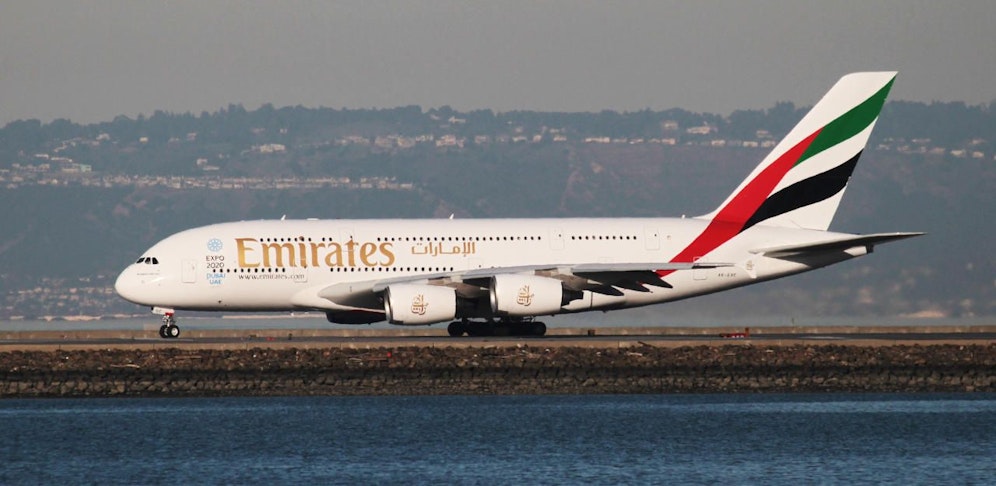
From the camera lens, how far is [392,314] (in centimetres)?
5016

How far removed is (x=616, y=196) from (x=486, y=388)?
144 metres

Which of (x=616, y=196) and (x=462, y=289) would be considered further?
(x=616, y=196)

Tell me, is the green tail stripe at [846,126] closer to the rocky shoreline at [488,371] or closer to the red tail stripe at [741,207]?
the red tail stripe at [741,207]

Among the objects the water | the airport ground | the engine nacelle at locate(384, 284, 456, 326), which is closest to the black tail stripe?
the airport ground

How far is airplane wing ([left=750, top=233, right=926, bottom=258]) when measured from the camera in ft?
169

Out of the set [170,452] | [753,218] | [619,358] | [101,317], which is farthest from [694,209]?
[170,452]

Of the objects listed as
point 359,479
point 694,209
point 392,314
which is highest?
point 694,209

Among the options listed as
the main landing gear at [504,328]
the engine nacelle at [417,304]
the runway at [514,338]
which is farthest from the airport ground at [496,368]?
the main landing gear at [504,328]

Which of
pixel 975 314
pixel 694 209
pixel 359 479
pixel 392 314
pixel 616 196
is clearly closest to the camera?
pixel 359 479

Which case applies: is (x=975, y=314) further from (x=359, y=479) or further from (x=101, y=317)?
(x=101, y=317)

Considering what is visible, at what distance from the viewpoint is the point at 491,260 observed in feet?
175

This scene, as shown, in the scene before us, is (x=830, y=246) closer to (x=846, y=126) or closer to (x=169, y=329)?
(x=846, y=126)

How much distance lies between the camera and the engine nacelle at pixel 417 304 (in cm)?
4997

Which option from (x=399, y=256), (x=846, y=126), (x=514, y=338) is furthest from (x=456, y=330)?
(x=846, y=126)
